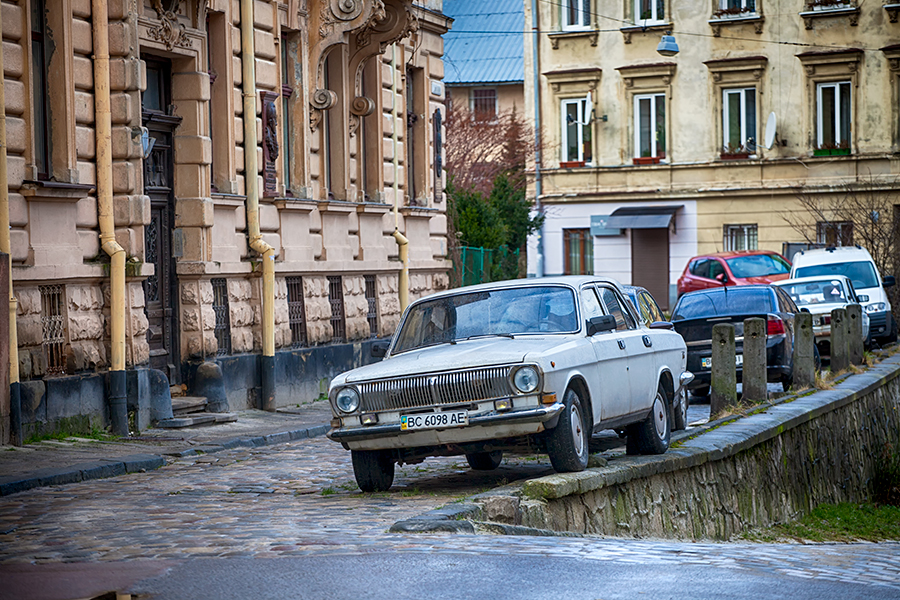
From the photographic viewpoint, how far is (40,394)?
14148 millimetres

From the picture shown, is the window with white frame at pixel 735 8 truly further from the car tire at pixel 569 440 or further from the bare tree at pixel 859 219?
the car tire at pixel 569 440

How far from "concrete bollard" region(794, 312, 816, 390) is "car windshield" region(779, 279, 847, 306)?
6.89m

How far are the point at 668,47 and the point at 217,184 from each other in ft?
82.5

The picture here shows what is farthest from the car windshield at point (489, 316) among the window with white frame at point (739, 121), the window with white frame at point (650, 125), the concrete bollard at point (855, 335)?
the window with white frame at point (650, 125)

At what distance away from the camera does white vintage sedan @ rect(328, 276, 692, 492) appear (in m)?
10.4

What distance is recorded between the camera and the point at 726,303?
21.5m

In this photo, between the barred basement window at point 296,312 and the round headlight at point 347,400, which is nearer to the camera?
the round headlight at point 347,400

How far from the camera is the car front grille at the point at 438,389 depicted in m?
10.4

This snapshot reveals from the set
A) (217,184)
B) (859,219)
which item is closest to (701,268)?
(859,219)

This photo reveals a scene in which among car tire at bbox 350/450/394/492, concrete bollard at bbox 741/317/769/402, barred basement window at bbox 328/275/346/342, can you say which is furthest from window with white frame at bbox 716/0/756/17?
car tire at bbox 350/450/394/492

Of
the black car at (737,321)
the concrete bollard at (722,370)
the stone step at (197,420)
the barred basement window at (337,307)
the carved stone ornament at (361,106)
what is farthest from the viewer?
the carved stone ornament at (361,106)

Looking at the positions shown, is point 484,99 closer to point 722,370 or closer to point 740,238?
point 740,238

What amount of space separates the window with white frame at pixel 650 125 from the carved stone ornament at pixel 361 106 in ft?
75.5

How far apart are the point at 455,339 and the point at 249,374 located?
7824mm
